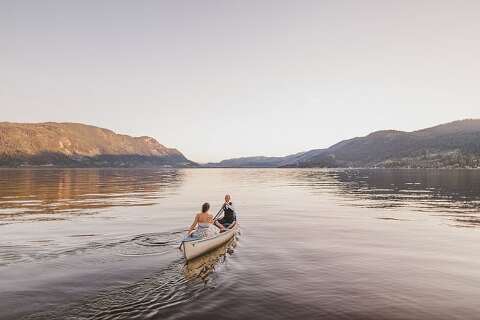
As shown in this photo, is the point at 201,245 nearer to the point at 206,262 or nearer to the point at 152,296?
the point at 206,262

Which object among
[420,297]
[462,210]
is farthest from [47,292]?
[462,210]

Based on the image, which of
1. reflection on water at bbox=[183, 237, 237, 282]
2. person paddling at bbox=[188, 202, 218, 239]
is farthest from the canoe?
person paddling at bbox=[188, 202, 218, 239]

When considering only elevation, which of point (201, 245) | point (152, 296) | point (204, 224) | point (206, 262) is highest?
point (204, 224)

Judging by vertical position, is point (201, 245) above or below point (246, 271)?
above

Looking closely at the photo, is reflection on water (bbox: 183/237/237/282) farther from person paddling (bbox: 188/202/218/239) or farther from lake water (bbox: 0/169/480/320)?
person paddling (bbox: 188/202/218/239)

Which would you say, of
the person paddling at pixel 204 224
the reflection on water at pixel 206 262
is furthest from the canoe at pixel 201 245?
the person paddling at pixel 204 224

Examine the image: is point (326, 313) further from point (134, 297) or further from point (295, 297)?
point (134, 297)

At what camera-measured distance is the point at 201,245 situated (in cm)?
2152

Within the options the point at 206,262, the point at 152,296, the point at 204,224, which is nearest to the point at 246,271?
the point at 206,262

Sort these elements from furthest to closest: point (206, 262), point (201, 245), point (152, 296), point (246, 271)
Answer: point (201, 245)
point (206, 262)
point (246, 271)
point (152, 296)

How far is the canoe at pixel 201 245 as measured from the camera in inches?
795

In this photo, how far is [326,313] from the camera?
1368cm

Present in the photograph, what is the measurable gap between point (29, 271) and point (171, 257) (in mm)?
7352

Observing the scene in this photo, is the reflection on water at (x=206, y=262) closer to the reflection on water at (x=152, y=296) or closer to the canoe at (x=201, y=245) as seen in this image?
the reflection on water at (x=152, y=296)
